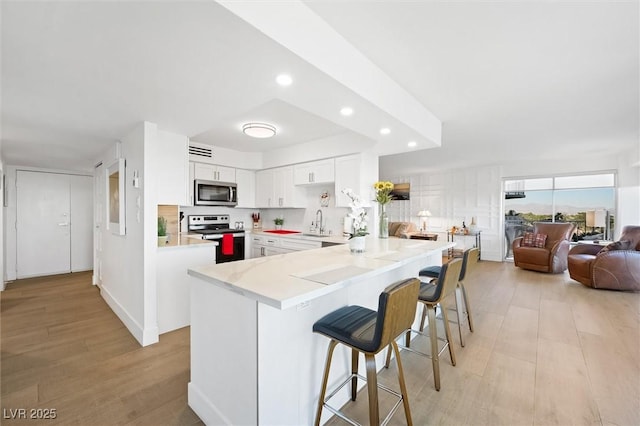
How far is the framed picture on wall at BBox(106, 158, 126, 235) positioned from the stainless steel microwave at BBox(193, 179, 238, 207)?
1184mm

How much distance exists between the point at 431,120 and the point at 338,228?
227cm

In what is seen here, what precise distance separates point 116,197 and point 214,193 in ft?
5.16

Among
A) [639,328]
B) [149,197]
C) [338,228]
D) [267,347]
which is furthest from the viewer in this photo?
[338,228]

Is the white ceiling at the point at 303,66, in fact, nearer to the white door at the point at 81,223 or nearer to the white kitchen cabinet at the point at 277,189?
the white kitchen cabinet at the point at 277,189

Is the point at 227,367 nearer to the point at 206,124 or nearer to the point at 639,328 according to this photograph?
the point at 206,124

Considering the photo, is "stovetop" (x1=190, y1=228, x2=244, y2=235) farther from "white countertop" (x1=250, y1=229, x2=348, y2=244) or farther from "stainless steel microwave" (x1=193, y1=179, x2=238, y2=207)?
"stainless steel microwave" (x1=193, y1=179, x2=238, y2=207)

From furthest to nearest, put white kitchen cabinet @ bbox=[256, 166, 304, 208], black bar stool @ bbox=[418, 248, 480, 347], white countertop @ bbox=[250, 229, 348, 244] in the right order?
white kitchen cabinet @ bbox=[256, 166, 304, 208], white countertop @ bbox=[250, 229, 348, 244], black bar stool @ bbox=[418, 248, 480, 347]

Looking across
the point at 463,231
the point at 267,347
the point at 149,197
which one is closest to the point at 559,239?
the point at 463,231

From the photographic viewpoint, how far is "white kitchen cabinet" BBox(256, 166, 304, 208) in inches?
193

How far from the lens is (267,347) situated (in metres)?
1.32

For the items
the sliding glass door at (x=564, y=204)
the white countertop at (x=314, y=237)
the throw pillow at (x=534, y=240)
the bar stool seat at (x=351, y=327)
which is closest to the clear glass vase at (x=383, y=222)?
the white countertop at (x=314, y=237)

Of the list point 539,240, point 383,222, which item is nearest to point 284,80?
point 383,222

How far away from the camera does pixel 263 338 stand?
130 centimetres

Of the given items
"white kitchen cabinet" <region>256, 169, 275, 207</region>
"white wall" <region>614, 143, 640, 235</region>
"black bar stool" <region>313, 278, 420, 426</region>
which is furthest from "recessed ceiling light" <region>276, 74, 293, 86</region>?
"white wall" <region>614, 143, 640, 235</region>
